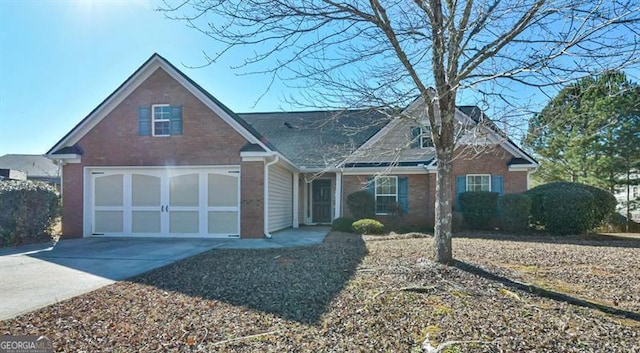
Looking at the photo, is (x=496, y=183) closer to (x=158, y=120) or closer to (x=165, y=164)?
(x=165, y=164)

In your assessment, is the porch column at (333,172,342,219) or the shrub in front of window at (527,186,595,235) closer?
the shrub in front of window at (527,186,595,235)

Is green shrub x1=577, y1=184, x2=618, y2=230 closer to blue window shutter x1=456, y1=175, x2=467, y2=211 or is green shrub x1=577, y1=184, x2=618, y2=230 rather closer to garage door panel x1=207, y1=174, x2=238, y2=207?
blue window shutter x1=456, y1=175, x2=467, y2=211

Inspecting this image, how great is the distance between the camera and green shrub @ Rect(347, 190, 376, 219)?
1553 centimetres

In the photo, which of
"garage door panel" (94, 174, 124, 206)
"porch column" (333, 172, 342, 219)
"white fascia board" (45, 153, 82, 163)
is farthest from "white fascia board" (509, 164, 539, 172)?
"white fascia board" (45, 153, 82, 163)

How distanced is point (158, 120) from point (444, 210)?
9.65 m

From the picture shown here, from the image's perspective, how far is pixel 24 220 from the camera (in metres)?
11.5

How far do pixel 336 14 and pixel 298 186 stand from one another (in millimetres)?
11761

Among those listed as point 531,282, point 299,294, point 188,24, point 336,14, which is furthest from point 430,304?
point 188,24

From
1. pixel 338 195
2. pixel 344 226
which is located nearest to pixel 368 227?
pixel 344 226

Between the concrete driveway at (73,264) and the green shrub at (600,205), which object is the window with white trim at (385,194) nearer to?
the green shrub at (600,205)

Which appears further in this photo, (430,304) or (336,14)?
(336,14)

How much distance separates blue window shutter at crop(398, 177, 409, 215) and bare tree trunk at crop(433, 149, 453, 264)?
9435 millimetres

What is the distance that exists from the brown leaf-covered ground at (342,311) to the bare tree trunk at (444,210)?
1.13 feet

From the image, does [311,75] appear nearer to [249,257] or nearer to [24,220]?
[249,257]
